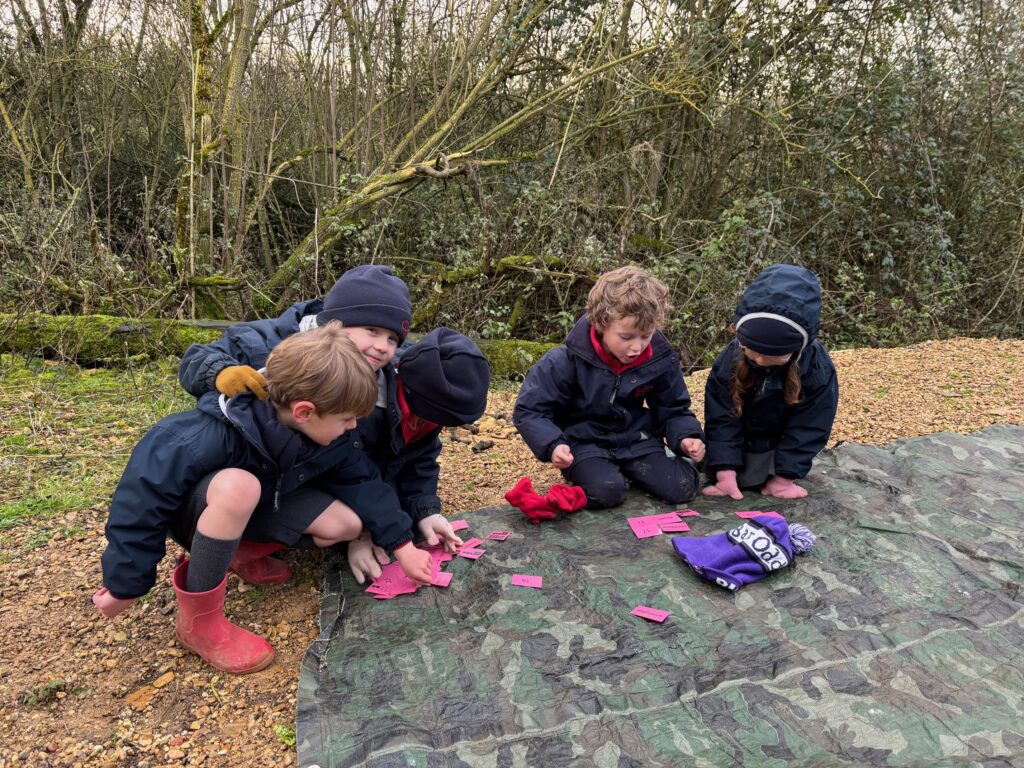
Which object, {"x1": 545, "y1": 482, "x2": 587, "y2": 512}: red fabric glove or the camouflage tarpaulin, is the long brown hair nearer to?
the camouflage tarpaulin

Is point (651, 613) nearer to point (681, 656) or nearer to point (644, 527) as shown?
point (681, 656)

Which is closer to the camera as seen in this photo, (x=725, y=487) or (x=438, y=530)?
(x=438, y=530)

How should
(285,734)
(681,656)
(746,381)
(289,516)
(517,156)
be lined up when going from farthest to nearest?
(517,156) → (746,381) → (289,516) → (681,656) → (285,734)

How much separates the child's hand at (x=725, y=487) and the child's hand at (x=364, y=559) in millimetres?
1408

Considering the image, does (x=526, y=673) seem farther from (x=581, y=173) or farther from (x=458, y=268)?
(x=581, y=173)

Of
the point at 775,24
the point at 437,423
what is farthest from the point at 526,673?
the point at 775,24

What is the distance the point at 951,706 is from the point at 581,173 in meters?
5.30

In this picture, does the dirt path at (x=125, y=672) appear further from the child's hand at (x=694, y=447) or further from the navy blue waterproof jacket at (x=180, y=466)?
the child's hand at (x=694, y=447)

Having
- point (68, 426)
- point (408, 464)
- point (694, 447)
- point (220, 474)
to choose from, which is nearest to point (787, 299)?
point (694, 447)

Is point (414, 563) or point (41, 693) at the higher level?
point (414, 563)

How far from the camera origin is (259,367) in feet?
7.27

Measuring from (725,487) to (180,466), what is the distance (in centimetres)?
210

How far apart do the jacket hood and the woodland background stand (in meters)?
3.05

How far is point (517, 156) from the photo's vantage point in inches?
242
